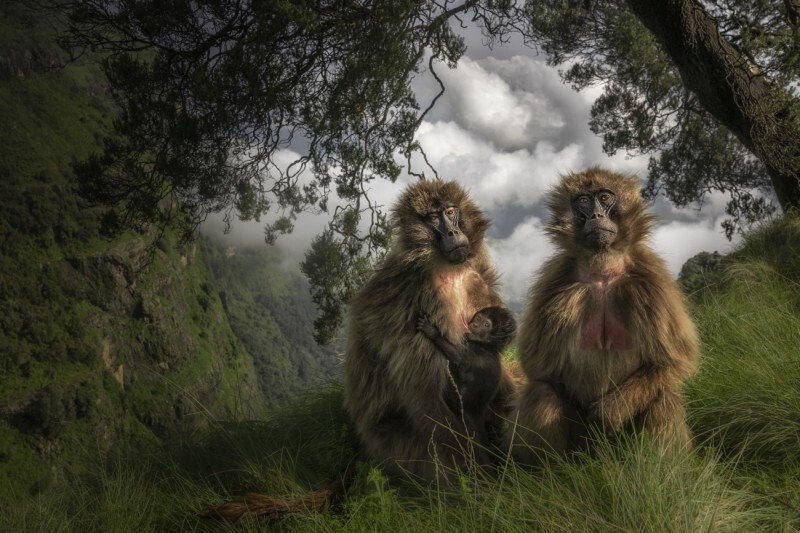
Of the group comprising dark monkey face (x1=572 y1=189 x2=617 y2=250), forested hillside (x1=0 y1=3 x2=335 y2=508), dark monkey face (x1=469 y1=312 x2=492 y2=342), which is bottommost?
dark monkey face (x1=469 y1=312 x2=492 y2=342)

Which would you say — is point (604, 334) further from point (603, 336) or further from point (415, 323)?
point (415, 323)

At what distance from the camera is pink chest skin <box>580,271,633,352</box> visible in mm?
3605

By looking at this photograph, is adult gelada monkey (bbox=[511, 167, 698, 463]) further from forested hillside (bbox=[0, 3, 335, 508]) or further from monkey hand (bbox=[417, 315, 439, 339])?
forested hillside (bbox=[0, 3, 335, 508])

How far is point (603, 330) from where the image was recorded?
3.64 m

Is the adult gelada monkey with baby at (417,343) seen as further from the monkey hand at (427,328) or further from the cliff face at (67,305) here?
the cliff face at (67,305)

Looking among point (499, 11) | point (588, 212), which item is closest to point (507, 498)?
point (588, 212)

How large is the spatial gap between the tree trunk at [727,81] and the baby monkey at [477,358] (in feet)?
16.8

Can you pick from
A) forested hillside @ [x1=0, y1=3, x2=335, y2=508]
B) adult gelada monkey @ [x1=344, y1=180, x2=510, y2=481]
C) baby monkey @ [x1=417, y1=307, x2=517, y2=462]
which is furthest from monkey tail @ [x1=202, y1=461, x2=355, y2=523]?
forested hillside @ [x1=0, y1=3, x2=335, y2=508]

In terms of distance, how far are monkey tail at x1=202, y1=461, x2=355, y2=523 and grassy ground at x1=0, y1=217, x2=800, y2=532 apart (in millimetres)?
77

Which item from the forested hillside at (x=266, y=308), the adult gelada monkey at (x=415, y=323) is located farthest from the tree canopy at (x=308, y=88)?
the forested hillside at (x=266, y=308)

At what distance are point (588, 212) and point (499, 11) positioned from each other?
8047 mm

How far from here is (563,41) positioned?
38.7ft

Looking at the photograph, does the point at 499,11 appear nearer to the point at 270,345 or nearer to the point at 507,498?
the point at 507,498

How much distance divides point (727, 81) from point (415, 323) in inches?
221
